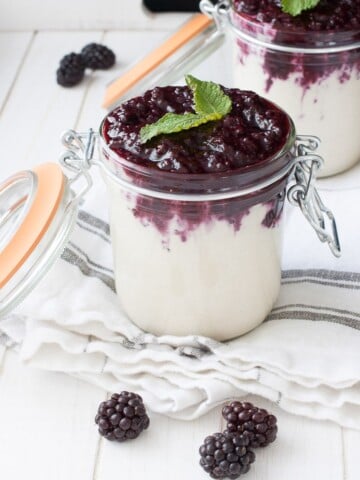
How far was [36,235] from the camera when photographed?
1472 millimetres

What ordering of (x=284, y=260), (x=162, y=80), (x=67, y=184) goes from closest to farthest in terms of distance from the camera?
(x=67, y=184), (x=284, y=260), (x=162, y=80)

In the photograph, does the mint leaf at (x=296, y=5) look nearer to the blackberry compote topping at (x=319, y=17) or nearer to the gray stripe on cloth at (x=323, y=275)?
the blackberry compote topping at (x=319, y=17)

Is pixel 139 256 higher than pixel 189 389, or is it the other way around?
pixel 139 256

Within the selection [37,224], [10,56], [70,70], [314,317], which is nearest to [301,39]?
[314,317]

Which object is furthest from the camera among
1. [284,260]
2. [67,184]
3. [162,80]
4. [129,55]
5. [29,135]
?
[129,55]

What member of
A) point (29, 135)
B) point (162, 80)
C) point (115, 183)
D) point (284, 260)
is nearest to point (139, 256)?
point (115, 183)

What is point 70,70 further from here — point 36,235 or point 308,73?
point 36,235

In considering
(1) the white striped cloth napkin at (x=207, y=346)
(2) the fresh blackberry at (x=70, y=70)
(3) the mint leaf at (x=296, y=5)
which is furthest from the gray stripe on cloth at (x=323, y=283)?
(2) the fresh blackberry at (x=70, y=70)

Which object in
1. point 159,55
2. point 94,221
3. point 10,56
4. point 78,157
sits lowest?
point 10,56

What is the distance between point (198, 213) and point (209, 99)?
7.1 inches

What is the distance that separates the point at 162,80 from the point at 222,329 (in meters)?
0.62

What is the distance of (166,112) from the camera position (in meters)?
1.51

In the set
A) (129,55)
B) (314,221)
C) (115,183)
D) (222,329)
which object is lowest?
(129,55)

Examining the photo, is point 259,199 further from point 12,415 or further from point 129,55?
point 129,55
